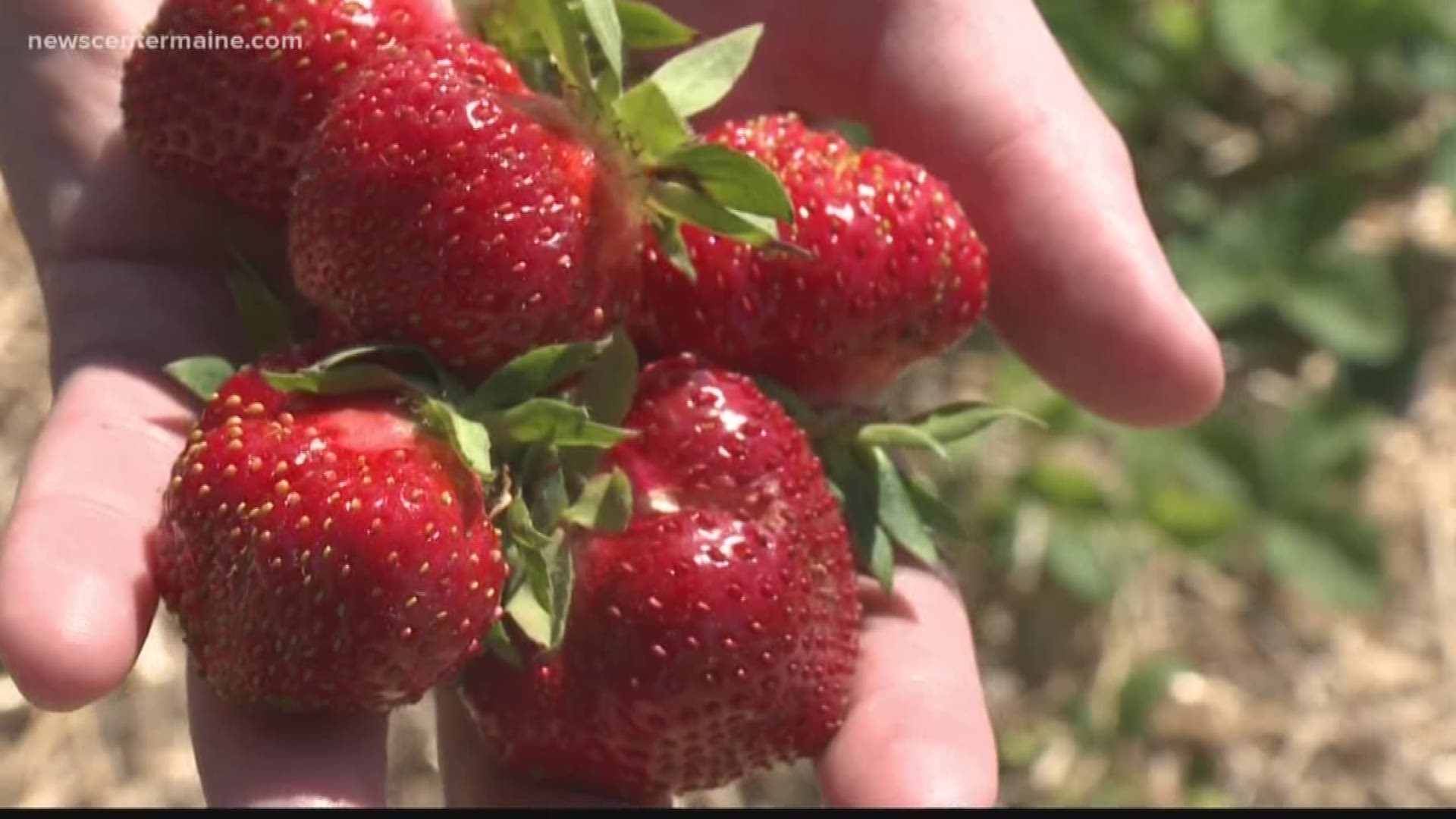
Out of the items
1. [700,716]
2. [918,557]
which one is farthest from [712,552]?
[918,557]

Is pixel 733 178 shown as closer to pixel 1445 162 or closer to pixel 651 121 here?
pixel 651 121

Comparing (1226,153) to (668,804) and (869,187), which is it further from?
(668,804)

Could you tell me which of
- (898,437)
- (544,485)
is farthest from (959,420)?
(544,485)

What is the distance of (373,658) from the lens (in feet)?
2.95

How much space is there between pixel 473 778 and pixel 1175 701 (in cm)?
89

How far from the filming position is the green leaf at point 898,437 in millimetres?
1075

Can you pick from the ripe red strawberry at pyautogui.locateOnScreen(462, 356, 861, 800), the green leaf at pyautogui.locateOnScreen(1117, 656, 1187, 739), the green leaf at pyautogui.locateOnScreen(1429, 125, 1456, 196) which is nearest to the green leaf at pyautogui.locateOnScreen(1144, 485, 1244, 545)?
the green leaf at pyautogui.locateOnScreen(1117, 656, 1187, 739)

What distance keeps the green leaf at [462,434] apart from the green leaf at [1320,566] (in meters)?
1.01

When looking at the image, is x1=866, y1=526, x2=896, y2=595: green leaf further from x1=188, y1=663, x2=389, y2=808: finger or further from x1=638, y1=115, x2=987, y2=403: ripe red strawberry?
x1=188, y1=663, x2=389, y2=808: finger

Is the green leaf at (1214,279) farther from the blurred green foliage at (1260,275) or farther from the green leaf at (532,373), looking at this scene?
the green leaf at (532,373)

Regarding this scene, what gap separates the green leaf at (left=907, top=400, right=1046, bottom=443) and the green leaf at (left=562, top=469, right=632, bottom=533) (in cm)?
21

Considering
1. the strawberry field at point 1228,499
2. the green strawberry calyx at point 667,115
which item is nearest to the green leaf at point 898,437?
the green strawberry calyx at point 667,115

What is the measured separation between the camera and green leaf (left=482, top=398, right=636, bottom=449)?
3.09ft

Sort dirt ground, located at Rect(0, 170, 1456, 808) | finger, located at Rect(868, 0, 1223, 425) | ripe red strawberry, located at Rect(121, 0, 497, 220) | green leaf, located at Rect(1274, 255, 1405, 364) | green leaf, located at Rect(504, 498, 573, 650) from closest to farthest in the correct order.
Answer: green leaf, located at Rect(504, 498, 573, 650) < ripe red strawberry, located at Rect(121, 0, 497, 220) < finger, located at Rect(868, 0, 1223, 425) < dirt ground, located at Rect(0, 170, 1456, 808) < green leaf, located at Rect(1274, 255, 1405, 364)
